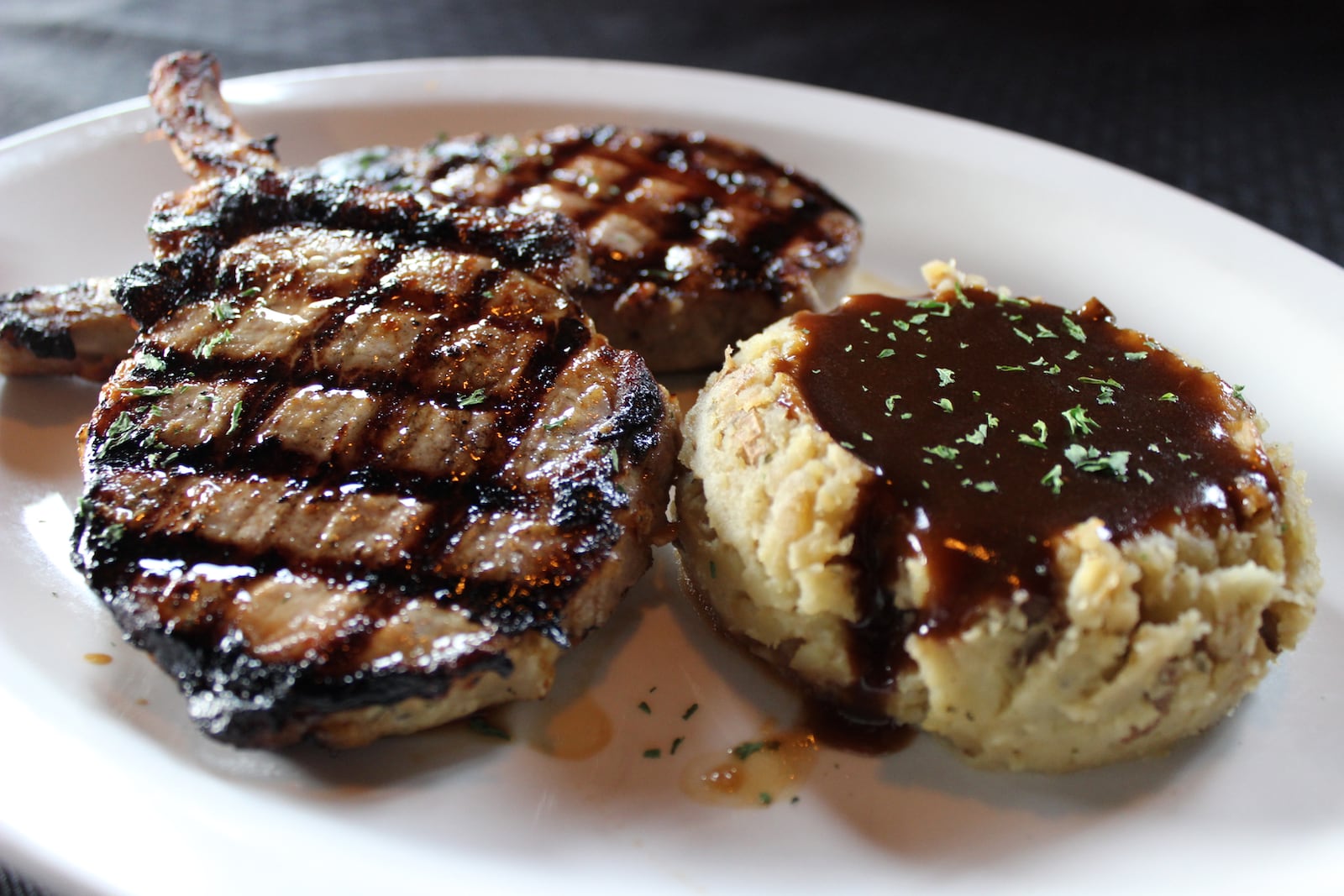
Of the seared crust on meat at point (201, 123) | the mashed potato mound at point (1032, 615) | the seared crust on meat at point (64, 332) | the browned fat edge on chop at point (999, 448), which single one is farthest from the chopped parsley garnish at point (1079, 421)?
the seared crust on meat at point (64, 332)

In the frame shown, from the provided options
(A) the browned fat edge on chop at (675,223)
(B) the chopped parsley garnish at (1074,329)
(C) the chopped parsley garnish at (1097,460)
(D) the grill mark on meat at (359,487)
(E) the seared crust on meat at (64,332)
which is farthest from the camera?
(A) the browned fat edge on chop at (675,223)

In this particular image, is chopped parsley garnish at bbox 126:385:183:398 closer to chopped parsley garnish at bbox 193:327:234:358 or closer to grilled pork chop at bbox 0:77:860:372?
chopped parsley garnish at bbox 193:327:234:358

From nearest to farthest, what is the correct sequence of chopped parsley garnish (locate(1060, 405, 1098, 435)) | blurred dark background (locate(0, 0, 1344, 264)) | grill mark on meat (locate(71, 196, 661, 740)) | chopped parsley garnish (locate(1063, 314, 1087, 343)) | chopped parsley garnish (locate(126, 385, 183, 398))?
grill mark on meat (locate(71, 196, 661, 740)), chopped parsley garnish (locate(1060, 405, 1098, 435)), chopped parsley garnish (locate(126, 385, 183, 398)), chopped parsley garnish (locate(1063, 314, 1087, 343)), blurred dark background (locate(0, 0, 1344, 264))

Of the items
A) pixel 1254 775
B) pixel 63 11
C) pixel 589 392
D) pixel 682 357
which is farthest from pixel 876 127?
pixel 63 11

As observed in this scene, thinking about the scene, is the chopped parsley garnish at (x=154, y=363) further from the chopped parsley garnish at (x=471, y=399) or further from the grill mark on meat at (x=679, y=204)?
the grill mark on meat at (x=679, y=204)

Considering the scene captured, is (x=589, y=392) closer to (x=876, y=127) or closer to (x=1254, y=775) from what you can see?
(x=1254, y=775)

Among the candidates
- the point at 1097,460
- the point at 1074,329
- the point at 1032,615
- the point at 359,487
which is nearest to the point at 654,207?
the point at 1074,329

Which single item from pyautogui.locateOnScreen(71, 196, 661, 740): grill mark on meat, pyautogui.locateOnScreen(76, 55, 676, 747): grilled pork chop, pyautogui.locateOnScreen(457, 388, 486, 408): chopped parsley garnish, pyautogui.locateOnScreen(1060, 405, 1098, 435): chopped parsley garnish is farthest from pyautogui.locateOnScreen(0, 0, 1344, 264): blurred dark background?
pyautogui.locateOnScreen(457, 388, 486, 408): chopped parsley garnish
